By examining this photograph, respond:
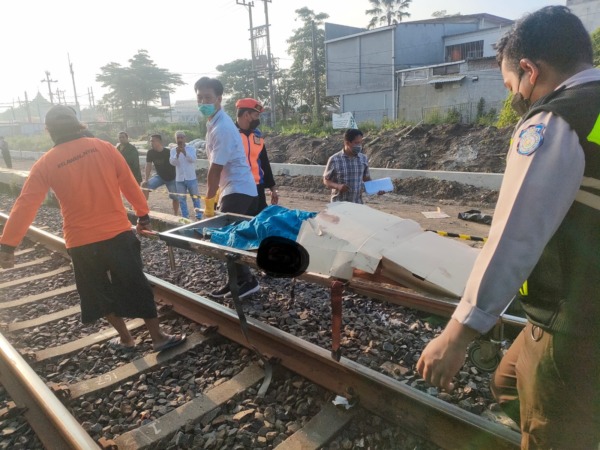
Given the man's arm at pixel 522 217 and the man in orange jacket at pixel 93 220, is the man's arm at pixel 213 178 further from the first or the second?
the man's arm at pixel 522 217

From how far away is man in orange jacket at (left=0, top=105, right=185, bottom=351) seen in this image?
3268mm

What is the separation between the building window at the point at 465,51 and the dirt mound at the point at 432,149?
25849mm

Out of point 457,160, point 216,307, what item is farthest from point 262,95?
point 216,307

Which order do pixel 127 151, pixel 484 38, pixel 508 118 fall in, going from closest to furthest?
pixel 127 151 → pixel 508 118 → pixel 484 38

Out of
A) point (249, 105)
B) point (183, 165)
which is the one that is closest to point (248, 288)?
point (249, 105)

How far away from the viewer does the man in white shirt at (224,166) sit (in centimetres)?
434

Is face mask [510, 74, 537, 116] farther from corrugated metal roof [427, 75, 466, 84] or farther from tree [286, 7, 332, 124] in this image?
tree [286, 7, 332, 124]

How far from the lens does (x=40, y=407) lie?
2.82 m

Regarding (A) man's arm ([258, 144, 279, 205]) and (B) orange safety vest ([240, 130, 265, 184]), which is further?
(A) man's arm ([258, 144, 279, 205])

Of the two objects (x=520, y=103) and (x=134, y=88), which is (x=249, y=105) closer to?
(x=520, y=103)

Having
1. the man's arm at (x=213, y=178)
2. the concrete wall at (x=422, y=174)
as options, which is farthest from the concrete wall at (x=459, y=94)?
the man's arm at (x=213, y=178)

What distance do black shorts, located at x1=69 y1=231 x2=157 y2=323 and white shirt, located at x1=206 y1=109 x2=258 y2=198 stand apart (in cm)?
125

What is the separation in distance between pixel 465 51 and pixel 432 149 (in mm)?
30108

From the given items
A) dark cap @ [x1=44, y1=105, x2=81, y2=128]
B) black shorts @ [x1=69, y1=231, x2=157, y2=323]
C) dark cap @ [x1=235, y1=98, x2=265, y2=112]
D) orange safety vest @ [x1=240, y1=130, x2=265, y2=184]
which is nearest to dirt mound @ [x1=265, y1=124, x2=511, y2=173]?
orange safety vest @ [x1=240, y1=130, x2=265, y2=184]
